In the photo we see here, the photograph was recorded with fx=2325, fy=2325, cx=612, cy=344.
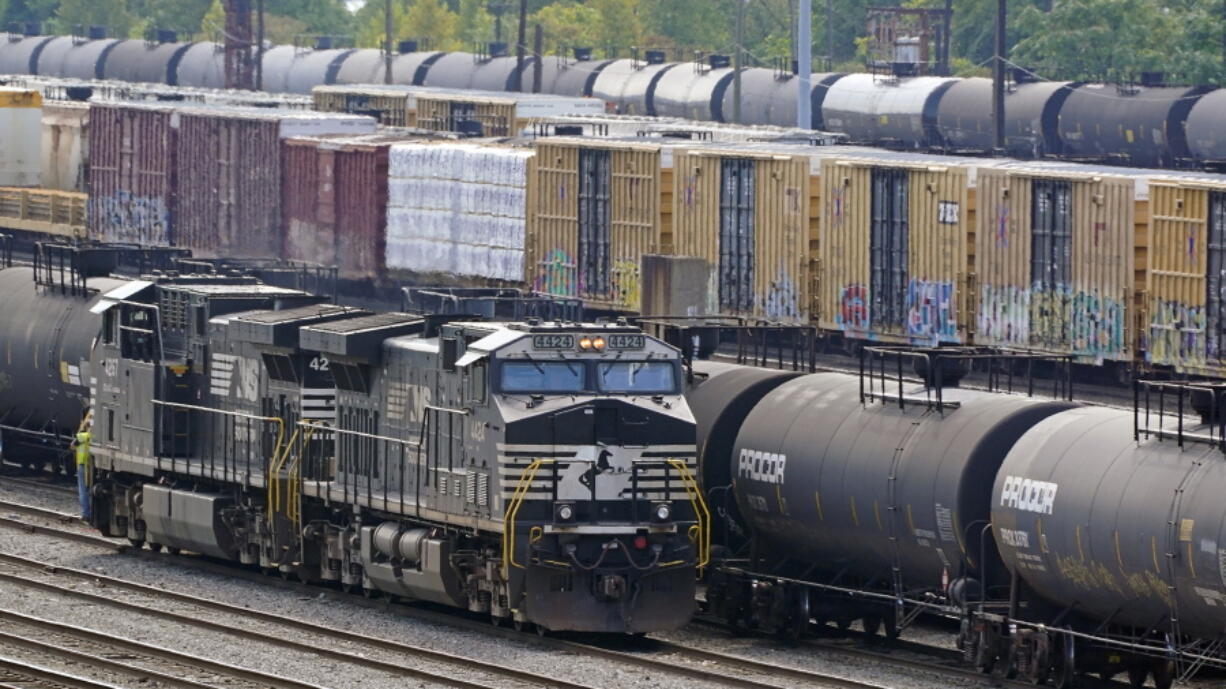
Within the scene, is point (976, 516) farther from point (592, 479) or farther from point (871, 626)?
point (592, 479)

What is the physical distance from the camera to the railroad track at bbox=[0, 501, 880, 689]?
1975cm

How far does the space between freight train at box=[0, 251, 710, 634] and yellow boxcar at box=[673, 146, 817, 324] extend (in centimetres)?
1144

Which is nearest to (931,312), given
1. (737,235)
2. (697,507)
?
(737,235)

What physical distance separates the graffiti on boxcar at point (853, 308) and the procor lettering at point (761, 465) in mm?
14068

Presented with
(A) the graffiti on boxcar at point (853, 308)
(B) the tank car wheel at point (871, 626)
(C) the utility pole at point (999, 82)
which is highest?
(C) the utility pole at point (999, 82)

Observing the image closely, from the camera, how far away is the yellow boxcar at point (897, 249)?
113ft

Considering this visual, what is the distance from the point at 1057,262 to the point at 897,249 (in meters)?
3.48

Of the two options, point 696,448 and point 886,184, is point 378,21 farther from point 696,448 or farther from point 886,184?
point 696,448

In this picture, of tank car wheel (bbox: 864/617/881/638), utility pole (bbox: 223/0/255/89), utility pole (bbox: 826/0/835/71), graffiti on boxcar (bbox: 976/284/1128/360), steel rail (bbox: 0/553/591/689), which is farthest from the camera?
utility pole (bbox: 826/0/835/71)

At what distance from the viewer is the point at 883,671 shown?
67.2 feet

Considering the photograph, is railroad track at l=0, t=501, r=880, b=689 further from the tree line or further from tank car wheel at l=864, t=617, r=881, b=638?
the tree line

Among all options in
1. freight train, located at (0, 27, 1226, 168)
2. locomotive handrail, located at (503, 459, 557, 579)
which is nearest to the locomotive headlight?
locomotive handrail, located at (503, 459, 557, 579)

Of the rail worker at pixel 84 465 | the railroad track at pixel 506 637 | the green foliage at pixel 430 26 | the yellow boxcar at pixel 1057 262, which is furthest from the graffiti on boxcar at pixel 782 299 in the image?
the green foliage at pixel 430 26

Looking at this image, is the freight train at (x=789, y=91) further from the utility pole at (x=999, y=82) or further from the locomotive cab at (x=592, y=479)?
the locomotive cab at (x=592, y=479)
